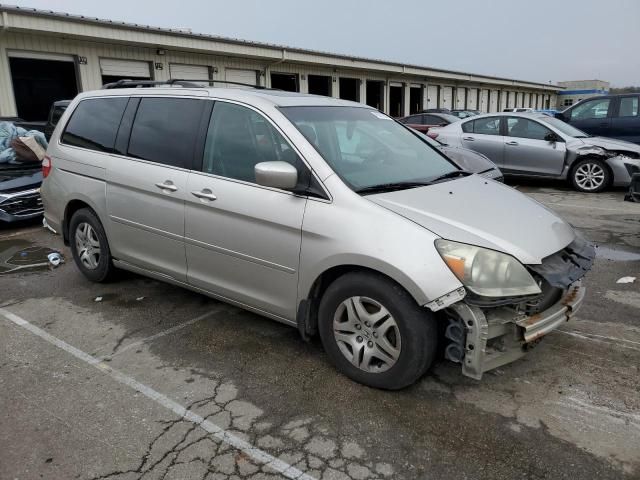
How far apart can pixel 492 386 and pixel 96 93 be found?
428 centimetres

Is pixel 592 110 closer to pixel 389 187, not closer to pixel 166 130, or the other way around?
pixel 389 187

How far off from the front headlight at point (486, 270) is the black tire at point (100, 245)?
3.22 m

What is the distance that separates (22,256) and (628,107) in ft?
40.3

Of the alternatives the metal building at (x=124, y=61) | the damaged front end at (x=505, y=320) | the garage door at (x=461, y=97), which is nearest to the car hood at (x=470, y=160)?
the damaged front end at (x=505, y=320)

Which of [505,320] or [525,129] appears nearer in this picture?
[505,320]

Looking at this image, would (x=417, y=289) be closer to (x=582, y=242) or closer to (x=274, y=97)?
(x=582, y=242)

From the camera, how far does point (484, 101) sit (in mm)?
42188

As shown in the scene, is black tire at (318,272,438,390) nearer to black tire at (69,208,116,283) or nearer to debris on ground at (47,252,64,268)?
black tire at (69,208,116,283)

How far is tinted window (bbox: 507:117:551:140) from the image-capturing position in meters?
10.3

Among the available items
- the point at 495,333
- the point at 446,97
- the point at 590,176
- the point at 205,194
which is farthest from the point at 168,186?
the point at 446,97

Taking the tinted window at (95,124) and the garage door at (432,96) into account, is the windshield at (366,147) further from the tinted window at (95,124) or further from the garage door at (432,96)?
the garage door at (432,96)

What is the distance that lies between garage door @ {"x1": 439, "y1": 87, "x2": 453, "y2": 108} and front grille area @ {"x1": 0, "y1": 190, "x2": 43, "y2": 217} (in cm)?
3140

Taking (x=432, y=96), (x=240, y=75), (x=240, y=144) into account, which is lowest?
(x=240, y=144)

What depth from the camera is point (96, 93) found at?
193 inches
